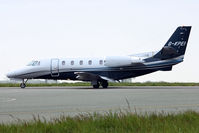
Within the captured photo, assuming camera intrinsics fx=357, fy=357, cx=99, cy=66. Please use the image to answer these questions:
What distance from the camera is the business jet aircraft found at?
100 feet

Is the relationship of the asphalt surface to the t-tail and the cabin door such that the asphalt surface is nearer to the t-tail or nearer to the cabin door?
the t-tail

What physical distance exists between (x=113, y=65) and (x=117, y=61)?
0.54m

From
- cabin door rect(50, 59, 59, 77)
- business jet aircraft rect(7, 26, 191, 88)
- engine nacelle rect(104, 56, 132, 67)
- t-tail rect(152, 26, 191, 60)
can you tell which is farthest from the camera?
cabin door rect(50, 59, 59, 77)

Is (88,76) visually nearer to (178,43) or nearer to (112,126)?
(178,43)

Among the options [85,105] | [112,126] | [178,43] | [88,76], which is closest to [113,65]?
[88,76]

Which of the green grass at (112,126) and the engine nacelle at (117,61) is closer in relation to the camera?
the green grass at (112,126)

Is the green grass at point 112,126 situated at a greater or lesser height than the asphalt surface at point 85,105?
greater

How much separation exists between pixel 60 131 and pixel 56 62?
86.6ft

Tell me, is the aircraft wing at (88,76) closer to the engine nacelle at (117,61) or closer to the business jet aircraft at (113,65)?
the business jet aircraft at (113,65)

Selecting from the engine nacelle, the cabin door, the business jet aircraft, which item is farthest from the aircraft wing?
the cabin door

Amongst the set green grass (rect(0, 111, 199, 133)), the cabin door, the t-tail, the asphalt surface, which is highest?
the t-tail

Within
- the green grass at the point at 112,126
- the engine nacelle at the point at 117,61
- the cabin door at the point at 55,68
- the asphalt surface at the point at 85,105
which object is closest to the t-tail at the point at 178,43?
the engine nacelle at the point at 117,61

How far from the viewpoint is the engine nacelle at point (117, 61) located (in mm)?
31125

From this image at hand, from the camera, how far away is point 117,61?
3134 centimetres
